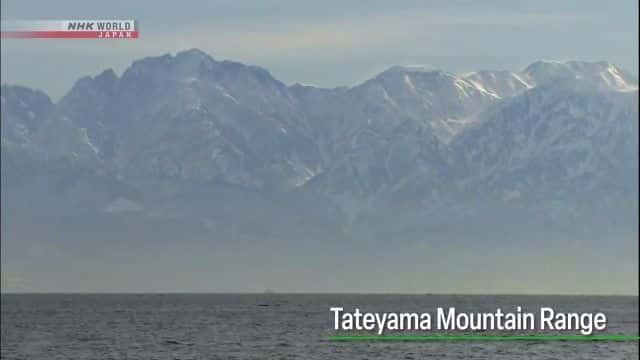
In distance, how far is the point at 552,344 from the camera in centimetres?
18388

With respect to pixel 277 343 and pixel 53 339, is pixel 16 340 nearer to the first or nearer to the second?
pixel 53 339

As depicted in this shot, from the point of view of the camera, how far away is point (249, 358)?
150 meters

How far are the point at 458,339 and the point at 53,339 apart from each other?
6232cm

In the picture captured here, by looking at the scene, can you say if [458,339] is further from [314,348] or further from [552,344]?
[314,348]

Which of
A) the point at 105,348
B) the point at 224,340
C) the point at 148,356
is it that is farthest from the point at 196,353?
A: the point at 224,340

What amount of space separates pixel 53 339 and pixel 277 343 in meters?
37.6

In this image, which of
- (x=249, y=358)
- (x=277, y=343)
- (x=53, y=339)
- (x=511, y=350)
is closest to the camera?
(x=249, y=358)

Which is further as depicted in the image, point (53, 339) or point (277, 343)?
point (53, 339)

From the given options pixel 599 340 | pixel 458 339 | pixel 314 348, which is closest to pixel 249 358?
pixel 314 348

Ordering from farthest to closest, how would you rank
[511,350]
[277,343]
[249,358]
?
[277,343]
[511,350]
[249,358]

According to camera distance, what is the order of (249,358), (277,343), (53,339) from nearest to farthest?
(249,358) < (277,343) < (53,339)

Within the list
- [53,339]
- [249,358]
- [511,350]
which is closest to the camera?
[249,358]

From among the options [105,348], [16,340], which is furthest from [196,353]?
[16,340]

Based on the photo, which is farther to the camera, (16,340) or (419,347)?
(16,340)
